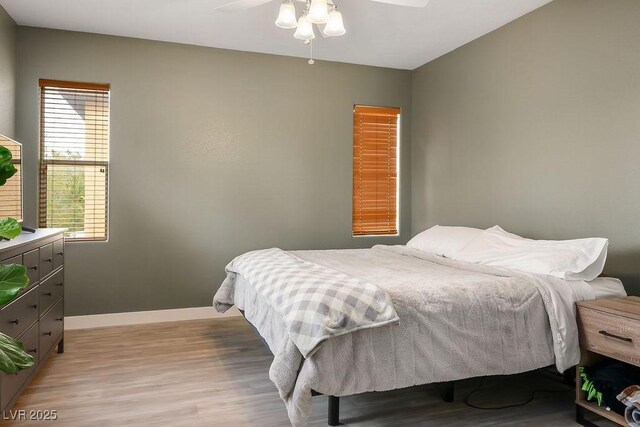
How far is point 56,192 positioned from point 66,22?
4.49 ft

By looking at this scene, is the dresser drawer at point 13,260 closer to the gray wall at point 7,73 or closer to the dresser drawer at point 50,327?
the dresser drawer at point 50,327

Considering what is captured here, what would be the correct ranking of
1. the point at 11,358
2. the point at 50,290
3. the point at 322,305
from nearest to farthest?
the point at 11,358, the point at 322,305, the point at 50,290

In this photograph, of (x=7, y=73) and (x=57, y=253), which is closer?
(x=57, y=253)

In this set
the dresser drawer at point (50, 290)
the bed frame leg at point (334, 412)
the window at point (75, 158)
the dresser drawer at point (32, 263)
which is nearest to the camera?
the bed frame leg at point (334, 412)

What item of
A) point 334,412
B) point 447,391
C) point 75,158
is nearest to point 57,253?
point 75,158

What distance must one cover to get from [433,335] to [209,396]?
1.28m

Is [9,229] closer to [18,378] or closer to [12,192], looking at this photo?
[18,378]

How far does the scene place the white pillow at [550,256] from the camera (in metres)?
2.47

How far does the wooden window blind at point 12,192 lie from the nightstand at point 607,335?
10.7 ft

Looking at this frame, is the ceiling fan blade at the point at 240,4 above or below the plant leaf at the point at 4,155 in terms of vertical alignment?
above

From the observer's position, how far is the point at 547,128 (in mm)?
3225

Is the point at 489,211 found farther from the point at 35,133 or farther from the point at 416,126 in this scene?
the point at 35,133

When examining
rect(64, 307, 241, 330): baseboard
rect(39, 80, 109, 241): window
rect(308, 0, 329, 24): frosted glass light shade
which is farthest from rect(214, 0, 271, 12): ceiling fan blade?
rect(64, 307, 241, 330): baseboard

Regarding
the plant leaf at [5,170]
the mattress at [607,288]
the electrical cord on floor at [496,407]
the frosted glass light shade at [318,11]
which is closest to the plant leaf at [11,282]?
the plant leaf at [5,170]
